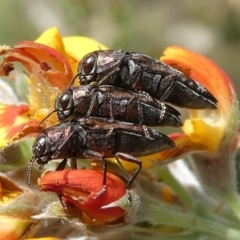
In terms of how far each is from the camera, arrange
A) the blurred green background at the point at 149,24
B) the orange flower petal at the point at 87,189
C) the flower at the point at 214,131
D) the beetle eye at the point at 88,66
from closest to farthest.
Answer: the orange flower petal at the point at 87,189 < the beetle eye at the point at 88,66 < the flower at the point at 214,131 < the blurred green background at the point at 149,24

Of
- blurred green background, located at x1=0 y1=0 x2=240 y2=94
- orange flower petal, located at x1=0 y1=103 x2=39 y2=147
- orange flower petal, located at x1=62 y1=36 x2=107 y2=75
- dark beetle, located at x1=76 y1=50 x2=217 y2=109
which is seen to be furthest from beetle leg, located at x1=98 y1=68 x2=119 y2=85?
blurred green background, located at x1=0 y1=0 x2=240 y2=94

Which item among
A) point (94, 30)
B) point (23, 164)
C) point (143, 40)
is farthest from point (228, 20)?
point (23, 164)

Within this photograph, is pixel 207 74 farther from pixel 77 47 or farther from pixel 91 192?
pixel 91 192

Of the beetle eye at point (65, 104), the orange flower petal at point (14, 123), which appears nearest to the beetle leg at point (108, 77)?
the beetle eye at point (65, 104)

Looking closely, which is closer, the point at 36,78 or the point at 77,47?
the point at 36,78

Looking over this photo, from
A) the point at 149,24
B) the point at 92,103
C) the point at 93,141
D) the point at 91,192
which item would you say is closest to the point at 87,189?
the point at 91,192

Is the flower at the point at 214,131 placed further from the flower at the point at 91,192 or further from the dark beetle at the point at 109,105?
→ the flower at the point at 91,192

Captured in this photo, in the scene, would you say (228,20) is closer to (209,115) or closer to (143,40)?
(143,40)
